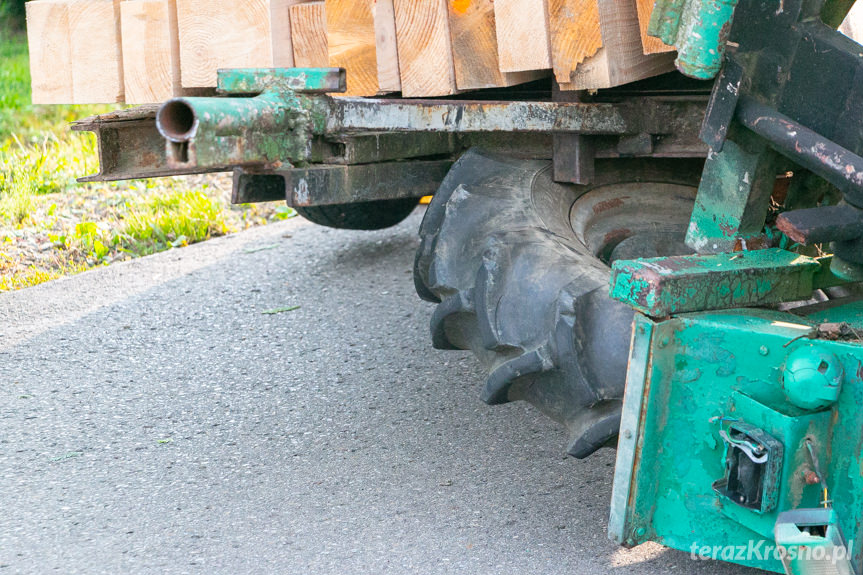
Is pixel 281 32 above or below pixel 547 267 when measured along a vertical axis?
above

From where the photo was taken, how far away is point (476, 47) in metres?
2.63

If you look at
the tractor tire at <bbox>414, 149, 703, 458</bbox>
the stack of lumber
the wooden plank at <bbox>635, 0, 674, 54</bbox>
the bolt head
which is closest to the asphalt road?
the tractor tire at <bbox>414, 149, 703, 458</bbox>

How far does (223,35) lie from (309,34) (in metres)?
0.24

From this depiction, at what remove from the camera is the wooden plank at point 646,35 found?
96.2 inches

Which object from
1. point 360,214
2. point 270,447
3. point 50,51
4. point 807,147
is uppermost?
point 50,51

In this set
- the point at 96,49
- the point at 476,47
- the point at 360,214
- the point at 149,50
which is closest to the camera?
the point at 476,47

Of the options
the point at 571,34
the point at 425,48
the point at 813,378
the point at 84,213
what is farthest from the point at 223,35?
the point at 84,213

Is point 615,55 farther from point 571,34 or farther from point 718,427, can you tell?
point 718,427

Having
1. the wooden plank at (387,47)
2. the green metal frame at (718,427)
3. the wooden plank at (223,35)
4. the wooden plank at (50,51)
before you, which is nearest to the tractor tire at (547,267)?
the green metal frame at (718,427)

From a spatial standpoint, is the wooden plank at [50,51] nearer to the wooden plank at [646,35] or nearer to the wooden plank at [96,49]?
the wooden plank at [96,49]

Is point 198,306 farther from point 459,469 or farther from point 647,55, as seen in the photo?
point 647,55

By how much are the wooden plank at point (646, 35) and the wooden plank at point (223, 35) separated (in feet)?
3.18

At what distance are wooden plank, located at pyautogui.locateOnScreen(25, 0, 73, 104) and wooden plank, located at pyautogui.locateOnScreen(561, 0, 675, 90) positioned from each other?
1.52 meters

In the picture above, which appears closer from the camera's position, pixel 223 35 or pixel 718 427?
pixel 718 427
